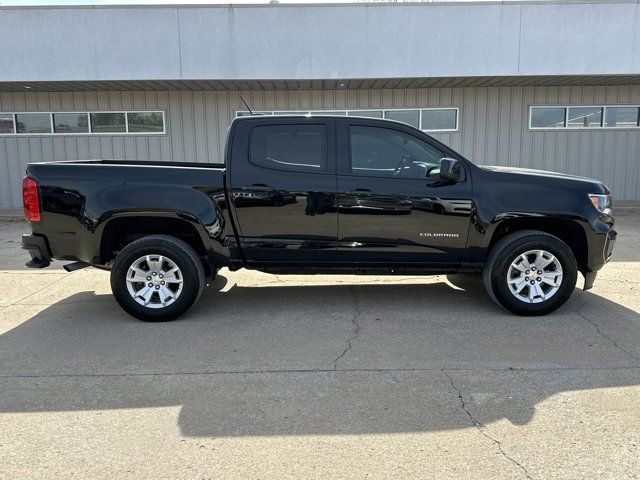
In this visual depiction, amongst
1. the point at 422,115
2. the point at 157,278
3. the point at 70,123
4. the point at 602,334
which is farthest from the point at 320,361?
the point at 70,123

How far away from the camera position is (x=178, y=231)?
521 cm

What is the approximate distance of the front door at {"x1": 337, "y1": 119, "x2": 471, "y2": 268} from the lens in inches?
195

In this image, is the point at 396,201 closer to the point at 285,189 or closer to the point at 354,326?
the point at 285,189

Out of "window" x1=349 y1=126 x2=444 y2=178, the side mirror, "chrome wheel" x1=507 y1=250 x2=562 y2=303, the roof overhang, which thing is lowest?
"chrome wheel" x1=507 y1=250 x2=562 y2=303

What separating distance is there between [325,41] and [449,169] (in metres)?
7.44

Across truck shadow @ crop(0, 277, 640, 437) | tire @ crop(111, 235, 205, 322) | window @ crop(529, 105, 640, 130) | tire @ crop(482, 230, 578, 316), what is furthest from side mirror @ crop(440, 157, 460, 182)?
window @ crop(529, 105, 640, 130)

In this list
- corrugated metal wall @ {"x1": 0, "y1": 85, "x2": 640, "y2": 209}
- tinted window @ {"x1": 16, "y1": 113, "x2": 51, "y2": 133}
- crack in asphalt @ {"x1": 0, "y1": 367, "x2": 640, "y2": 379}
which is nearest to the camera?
crack in asphalt @ {"x1": 0, "y1": 367, "x2": 640, "y2": 379}

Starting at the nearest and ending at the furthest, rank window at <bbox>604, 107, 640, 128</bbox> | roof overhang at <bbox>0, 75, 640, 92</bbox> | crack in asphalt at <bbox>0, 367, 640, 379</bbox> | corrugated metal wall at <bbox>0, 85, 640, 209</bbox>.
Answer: crack in asphalt at <bbox>0, 367, 640, 379</bbox>, roof overhang at <bbox>0, 75, 640, 92</bbox>, corrugated metal wall at <bbox>0, 85, 640, 209</bbox>, window at <bbox>604, 107, 640, 128</bbox>

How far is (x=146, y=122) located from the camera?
12852 millimetres

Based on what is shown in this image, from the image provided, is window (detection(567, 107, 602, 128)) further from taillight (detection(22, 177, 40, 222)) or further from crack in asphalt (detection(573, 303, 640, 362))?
taillight (detection(22, 177, 40, 222))

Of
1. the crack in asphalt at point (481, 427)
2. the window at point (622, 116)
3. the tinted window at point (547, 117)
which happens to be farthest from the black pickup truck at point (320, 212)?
the window at point (622, 116)

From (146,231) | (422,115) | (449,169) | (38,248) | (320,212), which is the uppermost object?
(422,115)

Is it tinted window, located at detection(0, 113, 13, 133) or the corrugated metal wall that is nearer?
the corrugated metal wall

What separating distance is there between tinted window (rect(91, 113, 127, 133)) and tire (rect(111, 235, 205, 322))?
8.99 metres
